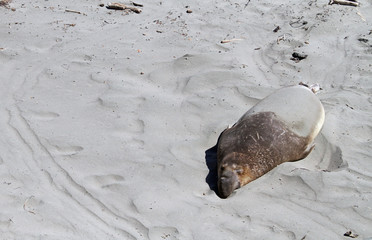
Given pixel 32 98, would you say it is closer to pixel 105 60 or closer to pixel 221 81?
pixel 105 60

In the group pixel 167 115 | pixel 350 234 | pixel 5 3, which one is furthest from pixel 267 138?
pixel 5 3

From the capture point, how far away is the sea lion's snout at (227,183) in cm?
369

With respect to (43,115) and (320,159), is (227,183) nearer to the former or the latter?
(320,159)

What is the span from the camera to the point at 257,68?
561 centimetres

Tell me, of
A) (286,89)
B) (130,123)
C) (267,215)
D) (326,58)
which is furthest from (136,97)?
(326,58)

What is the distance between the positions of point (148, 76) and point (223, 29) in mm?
1597

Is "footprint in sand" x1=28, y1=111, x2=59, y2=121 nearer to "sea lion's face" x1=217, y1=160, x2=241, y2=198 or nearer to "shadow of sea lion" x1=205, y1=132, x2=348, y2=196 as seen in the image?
"shadow of sea lion" x1=205, y1=132, x2=348, y2=196

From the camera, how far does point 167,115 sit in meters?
4.70

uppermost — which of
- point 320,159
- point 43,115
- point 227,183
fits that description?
point 227,183

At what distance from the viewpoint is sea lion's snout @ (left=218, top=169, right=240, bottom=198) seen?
12.1ft

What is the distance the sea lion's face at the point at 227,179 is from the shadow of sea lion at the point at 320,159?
163 millimetres

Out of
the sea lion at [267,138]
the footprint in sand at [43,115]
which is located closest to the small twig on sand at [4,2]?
the footprint in sand at [43,115]

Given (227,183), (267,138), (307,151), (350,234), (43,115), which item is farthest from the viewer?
(43,115)

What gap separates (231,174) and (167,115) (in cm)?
120
